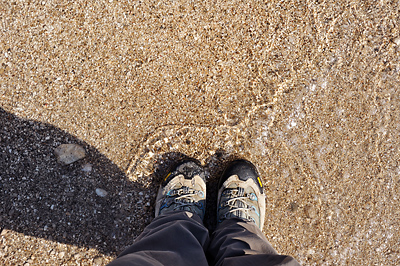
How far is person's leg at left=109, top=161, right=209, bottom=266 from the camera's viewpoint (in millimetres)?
1301

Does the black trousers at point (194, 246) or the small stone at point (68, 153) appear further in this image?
the small stone at point (68, 153)

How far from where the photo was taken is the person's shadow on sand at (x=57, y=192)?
2004 mm

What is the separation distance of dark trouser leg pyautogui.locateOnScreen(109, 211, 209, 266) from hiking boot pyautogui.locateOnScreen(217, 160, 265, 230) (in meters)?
0.36

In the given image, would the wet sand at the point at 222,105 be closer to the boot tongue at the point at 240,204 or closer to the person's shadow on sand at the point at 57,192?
the person's shadow on sand at the point at 57,192

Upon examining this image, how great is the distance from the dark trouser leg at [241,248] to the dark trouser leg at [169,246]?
105mm

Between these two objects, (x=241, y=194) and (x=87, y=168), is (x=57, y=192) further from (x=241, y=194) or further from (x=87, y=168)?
(x=241, y=194)

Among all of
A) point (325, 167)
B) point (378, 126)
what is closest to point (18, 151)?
point (325, 167)

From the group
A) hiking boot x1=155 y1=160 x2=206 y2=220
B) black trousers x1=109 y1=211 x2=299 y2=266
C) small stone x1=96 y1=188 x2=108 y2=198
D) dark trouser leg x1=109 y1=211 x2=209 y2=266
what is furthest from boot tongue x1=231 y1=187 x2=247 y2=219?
small stone x1=96 y1=188 x2=108 y2=198

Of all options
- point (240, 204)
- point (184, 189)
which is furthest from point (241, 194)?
point (184, 189)

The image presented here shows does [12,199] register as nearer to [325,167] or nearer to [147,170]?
[147,170]

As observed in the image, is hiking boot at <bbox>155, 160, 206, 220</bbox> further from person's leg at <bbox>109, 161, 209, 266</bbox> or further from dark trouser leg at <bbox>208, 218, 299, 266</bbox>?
dark trouser leg at <bbox>208, 218, 299, 266</bbox>

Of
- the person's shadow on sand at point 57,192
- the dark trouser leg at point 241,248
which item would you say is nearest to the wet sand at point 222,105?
the person's shadow on sand at point 57,192

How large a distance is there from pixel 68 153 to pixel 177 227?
108cm

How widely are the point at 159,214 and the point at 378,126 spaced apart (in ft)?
6.19
